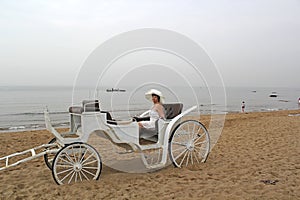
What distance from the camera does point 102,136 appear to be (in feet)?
16.9

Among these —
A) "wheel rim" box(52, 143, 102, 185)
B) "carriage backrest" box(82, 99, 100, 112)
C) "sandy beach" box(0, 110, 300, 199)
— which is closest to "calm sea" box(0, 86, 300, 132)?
"carriage backrest" box(82, 99, 100, 112)

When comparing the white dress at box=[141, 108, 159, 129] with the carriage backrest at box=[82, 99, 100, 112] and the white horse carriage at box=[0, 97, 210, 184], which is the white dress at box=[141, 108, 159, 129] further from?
the carriage backrest at box=[82, 99, 100, 112]

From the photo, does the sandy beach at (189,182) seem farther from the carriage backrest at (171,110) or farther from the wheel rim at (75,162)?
the carriage backrest at (171,110)

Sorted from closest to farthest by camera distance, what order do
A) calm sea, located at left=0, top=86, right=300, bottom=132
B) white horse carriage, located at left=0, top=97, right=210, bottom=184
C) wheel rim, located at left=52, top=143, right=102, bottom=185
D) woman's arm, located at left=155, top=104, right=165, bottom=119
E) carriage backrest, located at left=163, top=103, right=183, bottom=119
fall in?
wheel rim, located at left=52, top=143, right=102, bottom=185
white horse carriage, located at left=0, top=97, right=210, bottom=184
woman's arm, located at left=155, top=104, right=165, bottom=119
carriage backrest, located at left=163, top=103, right=183, bottom=119
calm sea, located at left=0, top=86, right=300, bottom=132

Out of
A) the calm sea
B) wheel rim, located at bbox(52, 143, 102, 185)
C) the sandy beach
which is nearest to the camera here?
the sandy beach

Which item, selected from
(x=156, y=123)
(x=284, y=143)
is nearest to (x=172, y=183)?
(x=156, y=123)

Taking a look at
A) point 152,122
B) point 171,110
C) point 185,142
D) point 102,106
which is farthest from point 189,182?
point 102,106

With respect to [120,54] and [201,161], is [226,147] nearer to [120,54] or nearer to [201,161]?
[201,161]

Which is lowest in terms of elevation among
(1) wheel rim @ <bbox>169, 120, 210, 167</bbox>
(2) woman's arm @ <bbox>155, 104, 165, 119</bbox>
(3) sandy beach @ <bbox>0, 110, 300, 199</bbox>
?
(3) sandy beach @ <bbox>0, 110, 300, 199</bbox>

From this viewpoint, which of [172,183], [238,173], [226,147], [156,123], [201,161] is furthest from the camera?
[226,147]

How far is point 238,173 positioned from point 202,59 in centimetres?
227

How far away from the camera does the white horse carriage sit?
4574mm

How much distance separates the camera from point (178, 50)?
5957 mm

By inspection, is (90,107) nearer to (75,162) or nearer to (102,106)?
(75,162)
